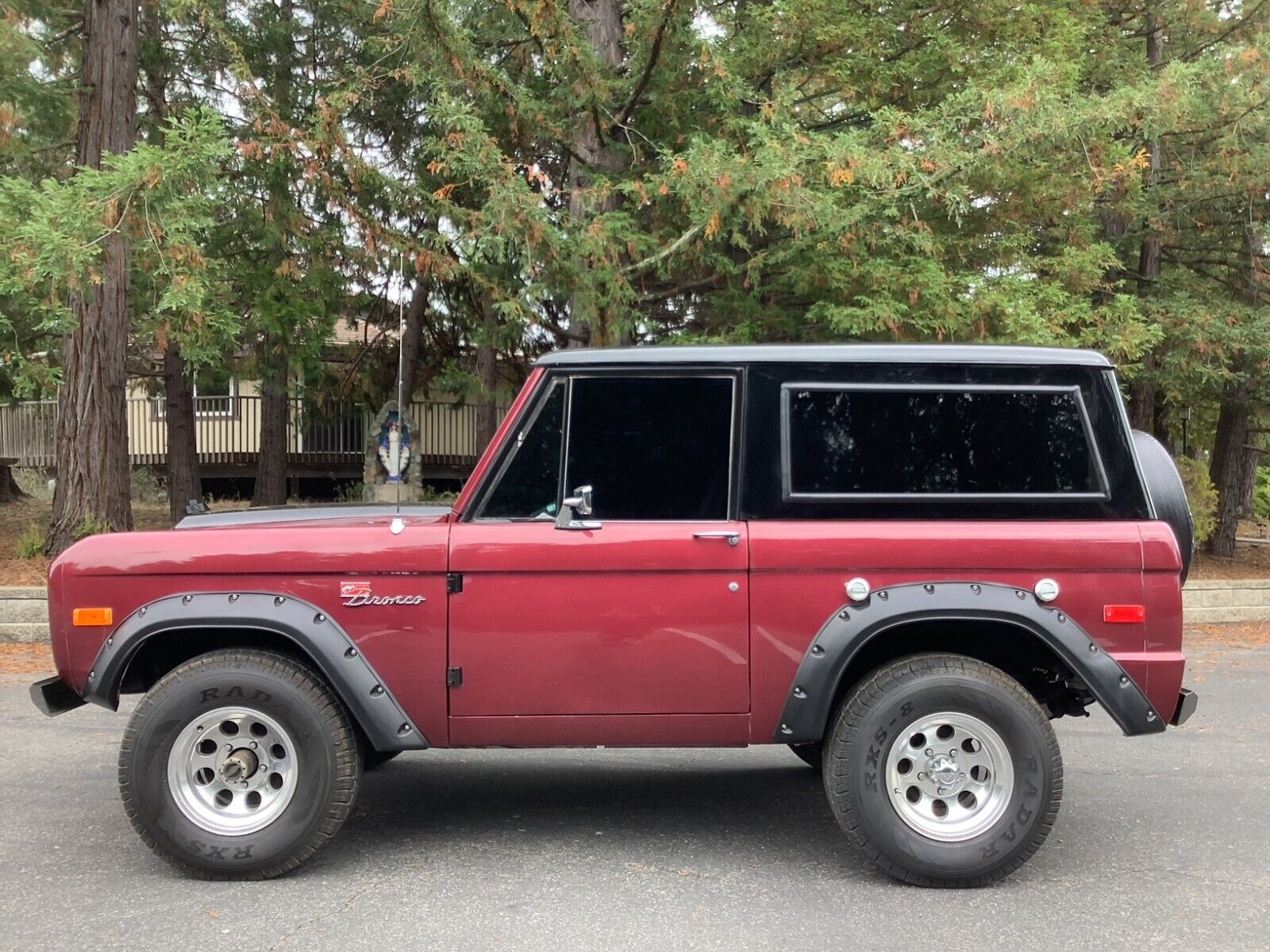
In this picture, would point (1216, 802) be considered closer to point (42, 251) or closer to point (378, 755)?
point (378, 755)

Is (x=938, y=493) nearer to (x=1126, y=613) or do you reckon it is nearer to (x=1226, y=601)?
(x=1126, y=613)

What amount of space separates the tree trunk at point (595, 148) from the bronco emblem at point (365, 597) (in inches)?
223

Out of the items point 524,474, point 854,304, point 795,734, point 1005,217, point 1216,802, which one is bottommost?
point 1216,802

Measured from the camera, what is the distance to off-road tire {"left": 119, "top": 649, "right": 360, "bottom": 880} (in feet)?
13.8

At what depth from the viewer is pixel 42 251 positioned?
846cm

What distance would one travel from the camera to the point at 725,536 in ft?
14.1

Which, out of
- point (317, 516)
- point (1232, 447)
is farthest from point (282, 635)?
point (1232, 447)

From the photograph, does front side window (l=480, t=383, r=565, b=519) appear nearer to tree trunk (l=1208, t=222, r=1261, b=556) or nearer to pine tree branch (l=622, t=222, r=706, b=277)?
pine tree branch (l=622, t=222, r=706, b=277)

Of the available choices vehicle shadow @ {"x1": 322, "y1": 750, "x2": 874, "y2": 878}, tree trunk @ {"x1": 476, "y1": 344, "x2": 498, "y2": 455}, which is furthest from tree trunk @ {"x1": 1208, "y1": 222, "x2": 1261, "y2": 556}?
vehicle shadow @ {"x1": 322, "y1": 750, "x2": 874, "y2": 878}

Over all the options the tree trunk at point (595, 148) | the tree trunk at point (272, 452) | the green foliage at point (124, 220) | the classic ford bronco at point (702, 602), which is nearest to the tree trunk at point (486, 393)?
the tree trunk at point (595, 148)

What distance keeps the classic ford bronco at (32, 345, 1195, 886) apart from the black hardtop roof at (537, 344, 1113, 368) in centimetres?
1

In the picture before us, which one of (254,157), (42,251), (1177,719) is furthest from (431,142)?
(1177,719)

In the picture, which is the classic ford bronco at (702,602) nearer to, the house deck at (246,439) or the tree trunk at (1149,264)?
the tree trunk at (1149,264)

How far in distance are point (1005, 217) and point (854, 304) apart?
217cm
